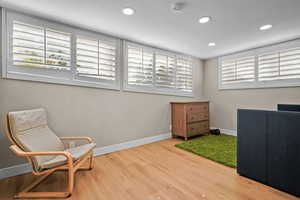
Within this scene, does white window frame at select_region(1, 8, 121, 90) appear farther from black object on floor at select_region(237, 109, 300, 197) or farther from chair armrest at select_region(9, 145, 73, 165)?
black object on floor at select_region(237, 109, 300, 197)

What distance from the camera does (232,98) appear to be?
12.6 ft

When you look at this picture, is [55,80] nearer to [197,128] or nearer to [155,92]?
[155,92]

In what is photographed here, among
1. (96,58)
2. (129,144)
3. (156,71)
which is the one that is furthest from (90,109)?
(156,71)

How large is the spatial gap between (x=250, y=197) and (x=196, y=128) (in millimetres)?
2218

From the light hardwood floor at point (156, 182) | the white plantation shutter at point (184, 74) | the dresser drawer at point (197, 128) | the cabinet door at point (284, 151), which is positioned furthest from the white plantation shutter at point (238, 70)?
the light hardwood floor at point (156, 182)

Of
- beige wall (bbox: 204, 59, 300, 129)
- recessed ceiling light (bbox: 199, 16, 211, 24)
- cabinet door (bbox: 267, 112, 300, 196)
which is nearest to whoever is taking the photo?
cabinet door (bbox: 267, 112, 300, 196)

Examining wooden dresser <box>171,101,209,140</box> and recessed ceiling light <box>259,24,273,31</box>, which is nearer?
recessed ceiling light <box>259,24,273,31</box>

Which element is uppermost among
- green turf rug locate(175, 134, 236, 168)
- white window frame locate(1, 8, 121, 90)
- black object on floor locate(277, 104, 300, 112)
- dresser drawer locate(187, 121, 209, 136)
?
white window frame locate(1, 8, 121, 90)

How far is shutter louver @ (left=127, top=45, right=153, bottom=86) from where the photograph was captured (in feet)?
9.73

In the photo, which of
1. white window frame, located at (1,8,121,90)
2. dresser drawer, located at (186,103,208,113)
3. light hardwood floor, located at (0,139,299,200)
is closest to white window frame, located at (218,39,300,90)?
dresser drawer, located at (186,103,208,113)

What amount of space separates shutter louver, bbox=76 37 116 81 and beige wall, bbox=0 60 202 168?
1.01ft

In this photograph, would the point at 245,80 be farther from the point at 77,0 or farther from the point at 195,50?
the point at 77,0

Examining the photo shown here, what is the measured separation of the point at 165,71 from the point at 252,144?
244 cm

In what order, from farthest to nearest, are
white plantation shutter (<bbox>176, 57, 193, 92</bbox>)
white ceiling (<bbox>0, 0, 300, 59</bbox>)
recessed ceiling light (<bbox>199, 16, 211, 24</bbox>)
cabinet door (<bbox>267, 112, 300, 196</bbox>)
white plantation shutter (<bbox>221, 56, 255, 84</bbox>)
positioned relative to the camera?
white plantation shutter (<bbox>176, 57, 193, 92</bbox>) < white plantation shutter (<bbox>221, 56, 255, 84</bbox>) < recessed ceiling light (<bbox>199, 16, 211, 24</bbox>) < white ceiling (<bbox>0, 0, 300, 59</bbox>) < cabinet door (<bbox>267, 112, 300, 196</bbox>)
